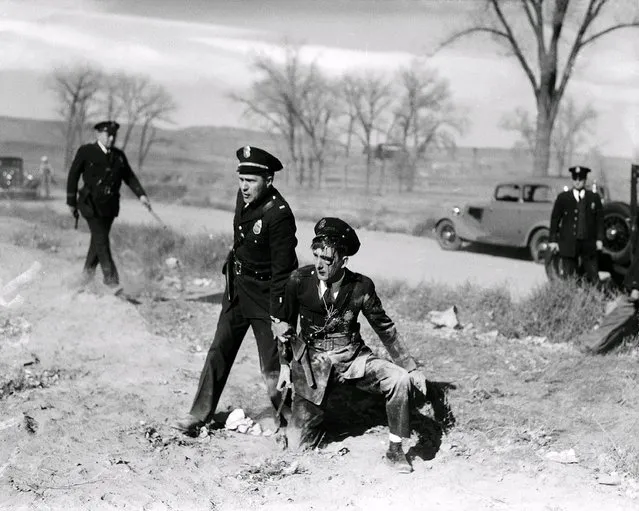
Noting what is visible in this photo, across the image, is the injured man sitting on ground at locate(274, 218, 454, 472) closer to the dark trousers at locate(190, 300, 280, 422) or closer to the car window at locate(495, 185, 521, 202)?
the dark trousers at locate(190, 300, 280, 422)

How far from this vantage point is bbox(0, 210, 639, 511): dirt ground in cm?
445

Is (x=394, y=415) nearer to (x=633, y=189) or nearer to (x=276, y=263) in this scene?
(x=276, y=263)

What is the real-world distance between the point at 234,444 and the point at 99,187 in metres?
4.09

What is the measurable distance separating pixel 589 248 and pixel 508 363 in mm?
3030

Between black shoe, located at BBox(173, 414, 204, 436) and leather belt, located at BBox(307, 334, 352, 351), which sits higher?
leather belt, located at BBox(307, 334, 352, 351)

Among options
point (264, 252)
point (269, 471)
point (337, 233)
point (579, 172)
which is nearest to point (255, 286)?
point (264, 252)

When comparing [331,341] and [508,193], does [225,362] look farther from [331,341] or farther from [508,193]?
[508,193]

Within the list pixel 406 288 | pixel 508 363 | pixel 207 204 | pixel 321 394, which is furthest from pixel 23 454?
pixel 207 204

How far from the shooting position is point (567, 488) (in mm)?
4516

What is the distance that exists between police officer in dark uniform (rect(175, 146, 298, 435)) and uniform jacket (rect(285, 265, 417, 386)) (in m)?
0.13

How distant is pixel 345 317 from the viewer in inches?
198

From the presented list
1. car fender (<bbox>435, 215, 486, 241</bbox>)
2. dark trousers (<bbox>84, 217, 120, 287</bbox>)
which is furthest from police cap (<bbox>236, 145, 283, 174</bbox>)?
car fender (<bbox>435, 215, 486, 241</bbox>)

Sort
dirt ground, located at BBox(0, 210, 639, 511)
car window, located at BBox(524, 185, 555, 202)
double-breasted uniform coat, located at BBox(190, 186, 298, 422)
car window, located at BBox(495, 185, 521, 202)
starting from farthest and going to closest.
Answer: car window, located at BBox(495, 185, 521, 202), car window, located at BBox(524, 185, 555, 202), double-breasted uniform coat, located at BBox(190, 186, 298, 422), dirt ground, located at BBox(0, 210, 639, 511)

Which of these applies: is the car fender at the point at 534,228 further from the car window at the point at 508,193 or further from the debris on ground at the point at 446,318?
the debris on ground at the point at 446,318
